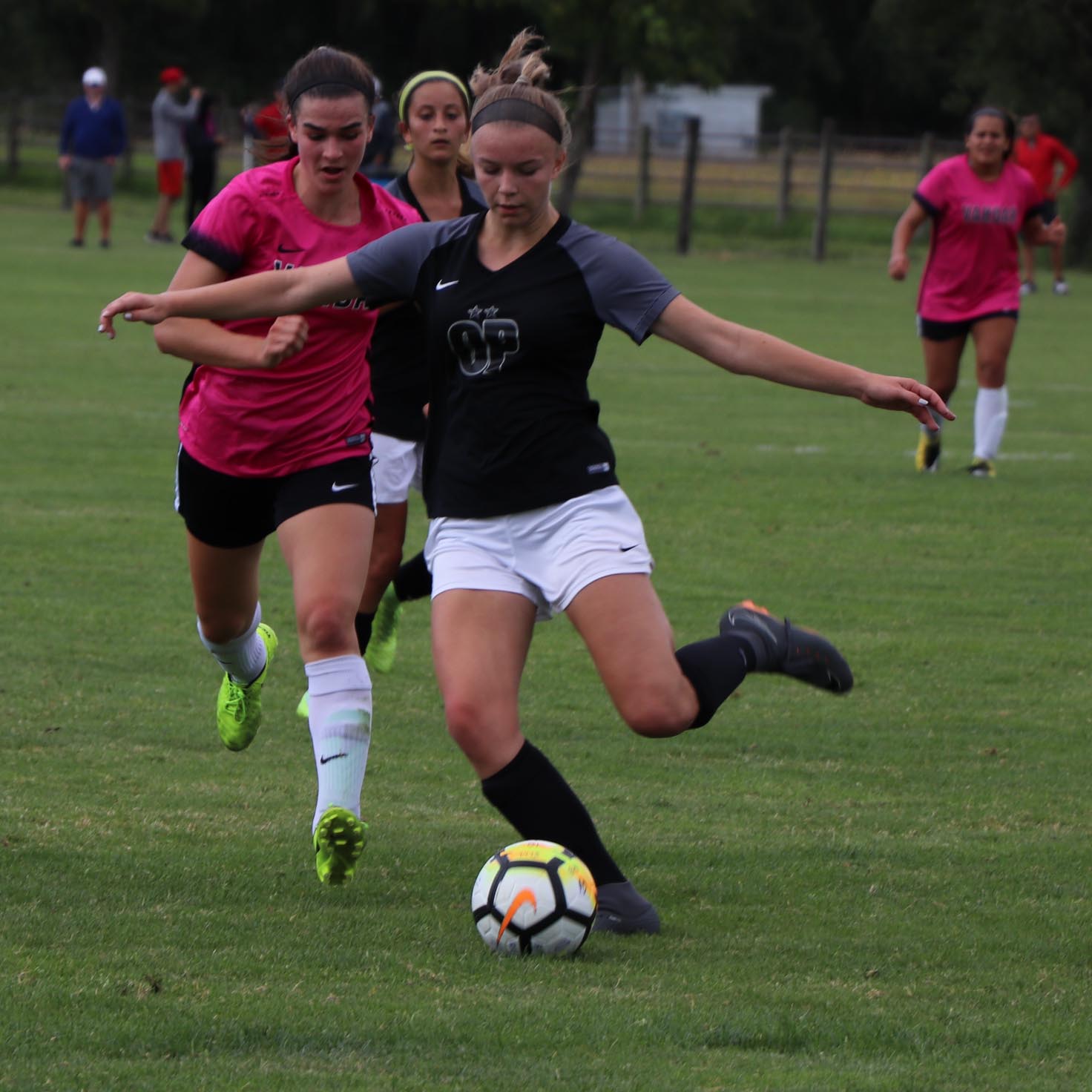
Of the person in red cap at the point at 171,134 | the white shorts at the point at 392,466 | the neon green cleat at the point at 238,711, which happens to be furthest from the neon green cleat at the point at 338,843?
the person in red cap at the point at 171,134

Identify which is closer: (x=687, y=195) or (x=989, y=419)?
(x=989, y=419)

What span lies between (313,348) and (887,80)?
207 ft

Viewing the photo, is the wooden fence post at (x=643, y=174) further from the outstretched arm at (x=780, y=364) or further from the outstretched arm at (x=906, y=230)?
the outstretched arm at (x=780, y=364)

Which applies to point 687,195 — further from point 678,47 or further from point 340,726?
point 340,726

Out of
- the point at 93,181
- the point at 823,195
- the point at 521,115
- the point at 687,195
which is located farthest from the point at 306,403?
the point at 823,195

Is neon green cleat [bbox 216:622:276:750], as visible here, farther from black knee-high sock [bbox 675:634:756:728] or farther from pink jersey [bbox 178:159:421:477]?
black knee-high sock [bbox 675:634:756:728]

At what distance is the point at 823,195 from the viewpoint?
31922 mm

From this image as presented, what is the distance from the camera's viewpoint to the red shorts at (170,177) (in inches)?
1140

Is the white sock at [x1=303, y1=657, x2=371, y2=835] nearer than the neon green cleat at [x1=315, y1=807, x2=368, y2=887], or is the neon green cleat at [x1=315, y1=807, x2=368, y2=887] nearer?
the neon green cleat at [x1=315, y1=807, x2=368, y2=887]

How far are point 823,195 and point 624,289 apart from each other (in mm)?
28304

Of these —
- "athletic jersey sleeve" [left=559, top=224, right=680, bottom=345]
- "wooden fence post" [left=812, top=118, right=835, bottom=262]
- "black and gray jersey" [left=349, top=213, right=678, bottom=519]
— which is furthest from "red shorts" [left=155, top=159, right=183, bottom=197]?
"athletic jersey sleeve" [left=559, top=224, right=680, bottom=345]

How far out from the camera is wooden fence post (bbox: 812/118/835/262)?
31922 mm

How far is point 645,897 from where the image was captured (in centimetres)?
472

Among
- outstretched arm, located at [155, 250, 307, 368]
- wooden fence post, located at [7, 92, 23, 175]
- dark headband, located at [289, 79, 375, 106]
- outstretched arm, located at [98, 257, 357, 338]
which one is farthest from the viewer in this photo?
wooden fence post, located at [7, 92, 23, 175]
